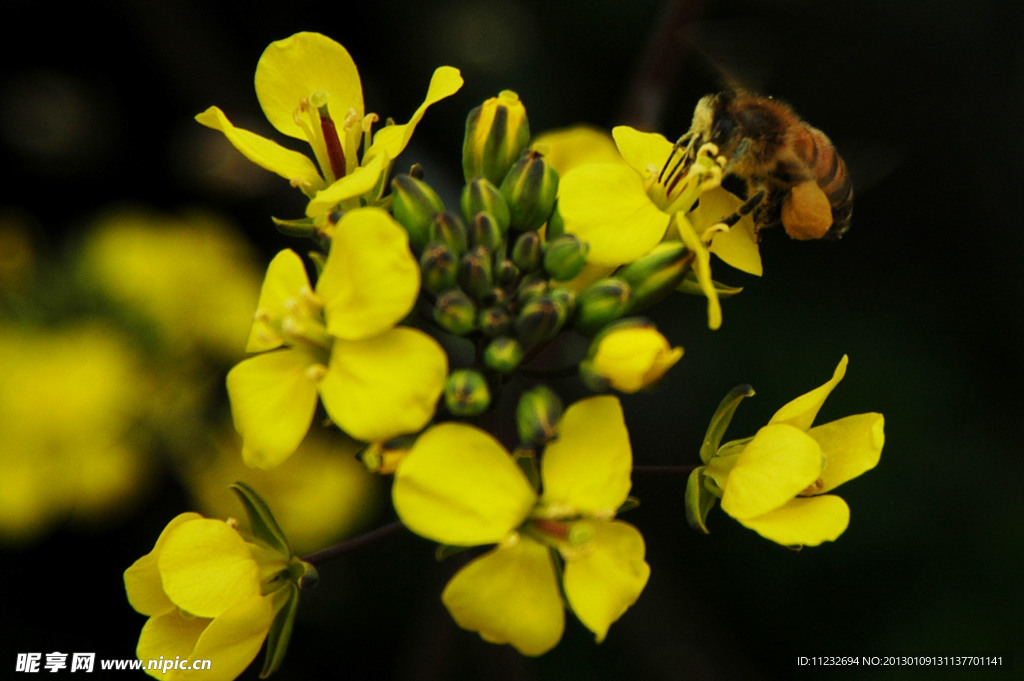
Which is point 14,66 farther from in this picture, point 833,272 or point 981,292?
point 981,292

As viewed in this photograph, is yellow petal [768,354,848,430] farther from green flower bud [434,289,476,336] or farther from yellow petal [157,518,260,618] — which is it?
yellow petal [157,518,260,618]

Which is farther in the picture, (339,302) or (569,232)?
(569,232)

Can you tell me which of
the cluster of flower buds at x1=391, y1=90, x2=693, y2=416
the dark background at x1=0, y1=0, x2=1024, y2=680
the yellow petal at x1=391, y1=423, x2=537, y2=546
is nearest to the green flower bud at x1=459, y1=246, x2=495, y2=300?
the cluster of flower buds at x1=391, y1=90, x2=693, y2=416

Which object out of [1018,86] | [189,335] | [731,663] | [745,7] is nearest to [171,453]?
[189,335]

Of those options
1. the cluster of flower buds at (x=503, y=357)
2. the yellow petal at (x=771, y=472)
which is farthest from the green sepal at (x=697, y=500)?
the yellow petal at (x=771, y=472)

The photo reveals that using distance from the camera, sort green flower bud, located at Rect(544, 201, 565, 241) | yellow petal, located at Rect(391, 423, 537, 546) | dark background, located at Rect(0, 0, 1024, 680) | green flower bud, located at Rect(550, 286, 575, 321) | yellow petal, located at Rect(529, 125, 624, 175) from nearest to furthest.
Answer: yellow petal, located at Rect(391, 423, 537, 546), green flower bud, located at Rect(550, 286, 575, 321), green flower bud, located at Rect(544, 201, 565, 241), yellow petal, located at Rect(529, 125, 624, 175), dark background, located at Rect(0, 0, 1024, 680)
